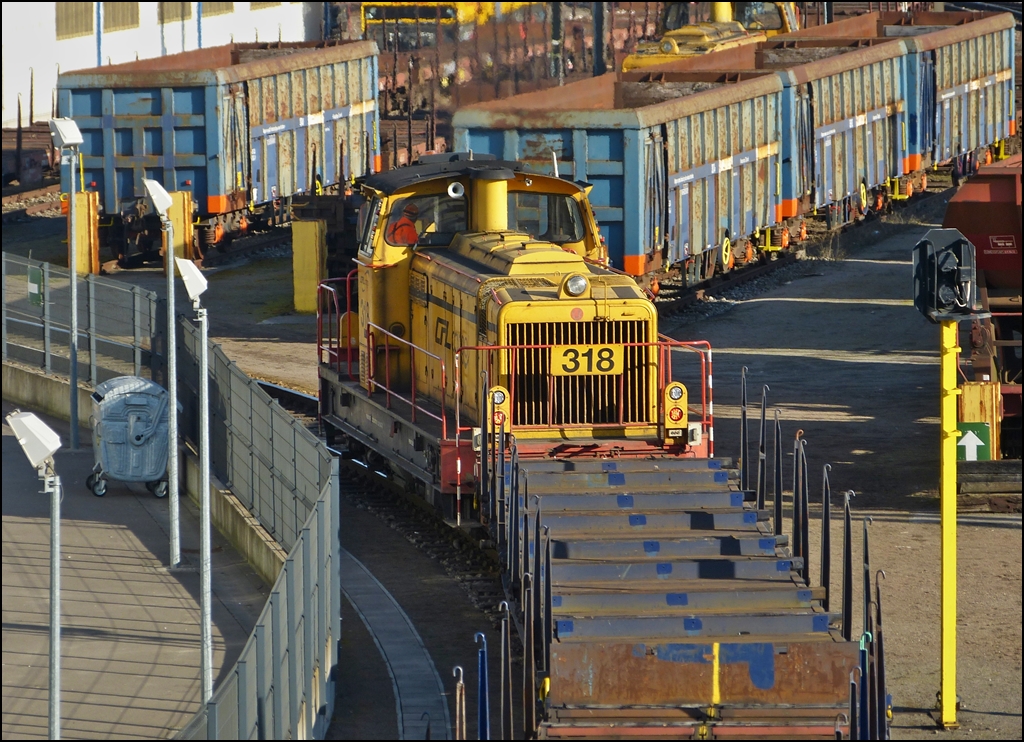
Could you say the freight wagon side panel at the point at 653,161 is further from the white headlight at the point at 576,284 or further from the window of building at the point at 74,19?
the window of building at the point at 74,19

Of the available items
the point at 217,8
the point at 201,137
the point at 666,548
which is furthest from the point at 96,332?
the point at 217,8

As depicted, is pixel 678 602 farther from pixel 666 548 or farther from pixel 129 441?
pixel 129 441

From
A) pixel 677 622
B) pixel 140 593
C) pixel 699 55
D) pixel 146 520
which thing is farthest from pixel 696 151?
pixel 677 622

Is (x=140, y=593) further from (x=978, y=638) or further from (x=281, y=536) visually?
(x=978, y=638)

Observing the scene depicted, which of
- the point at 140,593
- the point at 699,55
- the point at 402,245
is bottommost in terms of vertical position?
the point at 140,593

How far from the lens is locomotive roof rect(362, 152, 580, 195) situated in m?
15.8

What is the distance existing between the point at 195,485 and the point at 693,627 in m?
8.57

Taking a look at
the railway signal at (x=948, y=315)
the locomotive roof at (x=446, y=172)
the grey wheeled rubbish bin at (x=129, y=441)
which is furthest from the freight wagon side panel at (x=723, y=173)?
the railway signal at (x=948, y=315)

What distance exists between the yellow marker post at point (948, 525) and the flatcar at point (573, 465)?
Result: 80cm

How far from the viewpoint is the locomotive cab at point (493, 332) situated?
1440cm

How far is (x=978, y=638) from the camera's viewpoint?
517 inches

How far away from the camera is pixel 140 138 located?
29344 millimetres

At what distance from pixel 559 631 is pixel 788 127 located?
63.2 feet

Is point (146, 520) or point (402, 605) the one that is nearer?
point (402, 605)
